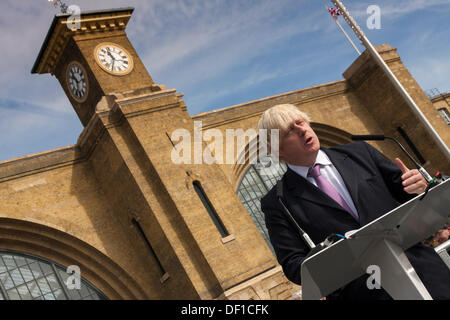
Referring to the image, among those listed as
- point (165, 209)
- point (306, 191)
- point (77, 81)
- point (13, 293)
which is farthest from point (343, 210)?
point (77, 81)

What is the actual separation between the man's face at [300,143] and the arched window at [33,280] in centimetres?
1154

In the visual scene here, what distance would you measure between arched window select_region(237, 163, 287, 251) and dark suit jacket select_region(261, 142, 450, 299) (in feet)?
44.5

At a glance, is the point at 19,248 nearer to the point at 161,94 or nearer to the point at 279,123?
the point at 161,94

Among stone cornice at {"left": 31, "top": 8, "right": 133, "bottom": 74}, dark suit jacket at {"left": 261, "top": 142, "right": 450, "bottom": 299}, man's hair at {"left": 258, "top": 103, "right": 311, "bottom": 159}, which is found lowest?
dark suit jacket at {"left": 261, "top": 142, "right": 450, "bottom": 299}

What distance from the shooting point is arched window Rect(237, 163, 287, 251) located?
54.8 feet

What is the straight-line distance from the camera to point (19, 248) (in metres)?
13.3

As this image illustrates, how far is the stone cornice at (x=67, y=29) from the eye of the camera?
56.9 feet

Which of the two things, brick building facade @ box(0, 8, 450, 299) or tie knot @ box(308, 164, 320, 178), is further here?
brick building facade @ box(0, 8, 450, 299)

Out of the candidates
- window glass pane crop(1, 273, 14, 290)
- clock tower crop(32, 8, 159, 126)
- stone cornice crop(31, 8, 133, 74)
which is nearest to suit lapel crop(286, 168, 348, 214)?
window glass pane crop(1, 273, 14, 290)

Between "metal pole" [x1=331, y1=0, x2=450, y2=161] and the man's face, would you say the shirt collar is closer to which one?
the man's face

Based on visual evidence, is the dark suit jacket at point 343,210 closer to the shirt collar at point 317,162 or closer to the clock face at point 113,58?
the shirt collar at point 317,162

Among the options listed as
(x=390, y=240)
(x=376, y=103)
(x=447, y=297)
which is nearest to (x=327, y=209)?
(x=390, y=240)

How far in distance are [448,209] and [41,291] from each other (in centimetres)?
1262

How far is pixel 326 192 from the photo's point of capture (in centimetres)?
297
